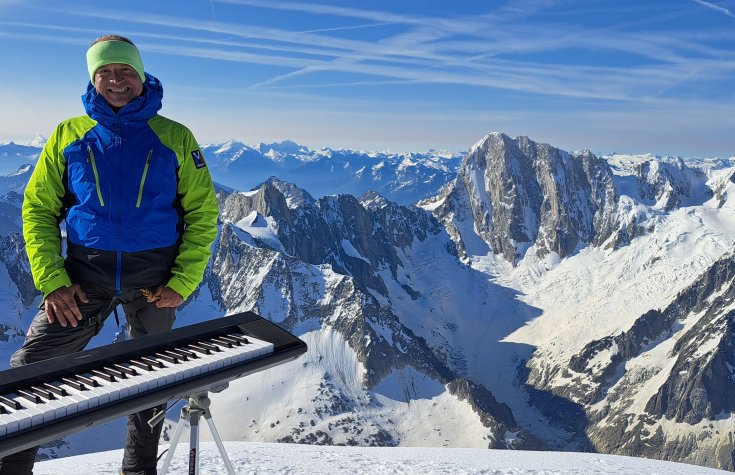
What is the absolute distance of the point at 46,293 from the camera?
8.11m

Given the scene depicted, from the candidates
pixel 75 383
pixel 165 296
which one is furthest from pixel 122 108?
pixel 75 383

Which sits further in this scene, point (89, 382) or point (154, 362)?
point (154, 362)

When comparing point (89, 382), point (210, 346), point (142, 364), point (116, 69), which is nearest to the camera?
point (89, 382)

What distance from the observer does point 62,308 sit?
8.07 meters

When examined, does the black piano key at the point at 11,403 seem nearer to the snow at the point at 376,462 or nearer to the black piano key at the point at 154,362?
the black piano key at the point at 154,362

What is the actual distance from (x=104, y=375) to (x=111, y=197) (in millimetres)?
2677

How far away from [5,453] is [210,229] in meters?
4.42

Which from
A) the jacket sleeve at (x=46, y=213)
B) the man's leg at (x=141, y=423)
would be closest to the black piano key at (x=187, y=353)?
the man's leg at (x=141, y=423)

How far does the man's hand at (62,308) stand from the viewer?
8.05 metres

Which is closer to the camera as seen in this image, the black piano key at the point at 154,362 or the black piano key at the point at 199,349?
the black piano key at the point at 154,362

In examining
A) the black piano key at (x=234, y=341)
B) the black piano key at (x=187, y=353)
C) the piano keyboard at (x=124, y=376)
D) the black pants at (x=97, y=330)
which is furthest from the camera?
the black pants at (x=97, y=330)

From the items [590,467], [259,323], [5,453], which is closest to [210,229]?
[259,323]

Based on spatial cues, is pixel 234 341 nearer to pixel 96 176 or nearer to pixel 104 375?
pixel 104 375

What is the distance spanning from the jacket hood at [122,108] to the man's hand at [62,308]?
2373 mm
